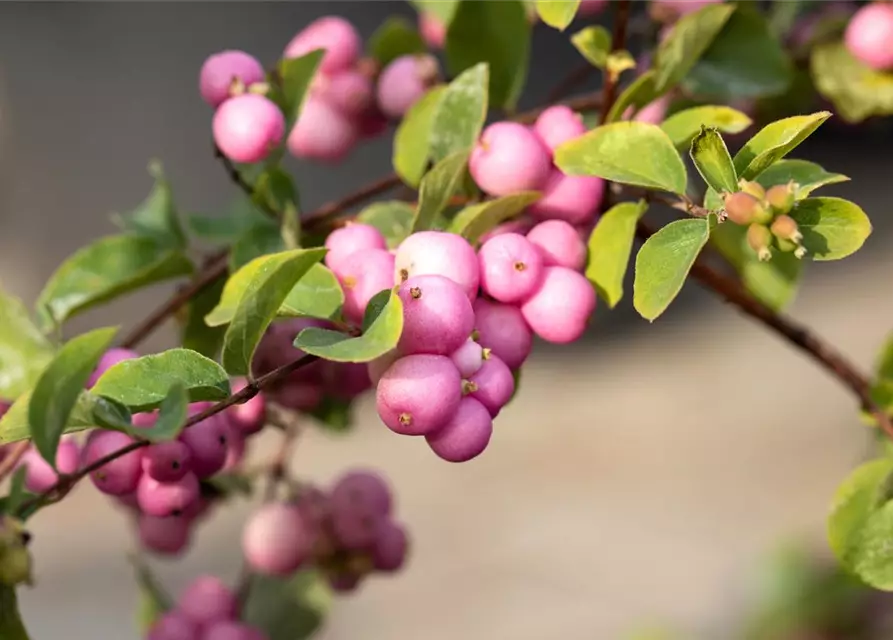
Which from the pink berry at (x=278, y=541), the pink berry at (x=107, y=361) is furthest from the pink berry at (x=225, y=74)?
the pink berry at (x=278, y=541)

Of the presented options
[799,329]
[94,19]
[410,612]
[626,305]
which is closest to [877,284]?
[626,305]

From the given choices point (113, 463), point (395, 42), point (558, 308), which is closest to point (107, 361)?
point (113, 463)

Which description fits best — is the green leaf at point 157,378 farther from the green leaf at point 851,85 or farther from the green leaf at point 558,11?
the green leaf at point 851,85

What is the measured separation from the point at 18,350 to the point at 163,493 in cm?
9

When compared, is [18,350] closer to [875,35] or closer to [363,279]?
[363,279]

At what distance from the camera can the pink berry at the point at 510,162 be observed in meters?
0.35

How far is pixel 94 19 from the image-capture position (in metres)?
1.58

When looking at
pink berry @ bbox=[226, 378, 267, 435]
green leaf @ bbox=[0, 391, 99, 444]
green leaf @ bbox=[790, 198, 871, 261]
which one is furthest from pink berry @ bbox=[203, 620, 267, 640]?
green leaf @ bbox=[790, 198, 871, 261]

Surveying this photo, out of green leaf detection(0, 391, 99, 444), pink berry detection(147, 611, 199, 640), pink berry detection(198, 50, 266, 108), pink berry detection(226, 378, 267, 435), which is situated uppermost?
pink berry detection(198, 50, 266, 108)

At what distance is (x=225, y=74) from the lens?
1.22 feet

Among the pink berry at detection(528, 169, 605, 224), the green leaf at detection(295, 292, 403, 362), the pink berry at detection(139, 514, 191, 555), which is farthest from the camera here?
the pink berry at detection(139, 514, 191, 555)

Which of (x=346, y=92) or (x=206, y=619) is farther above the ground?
(x=346, y=92)

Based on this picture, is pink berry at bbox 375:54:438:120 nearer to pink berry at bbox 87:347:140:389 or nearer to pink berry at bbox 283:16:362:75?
pink berry at bbox 283:16:362:75

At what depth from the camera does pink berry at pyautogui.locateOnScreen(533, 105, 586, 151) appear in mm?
358
